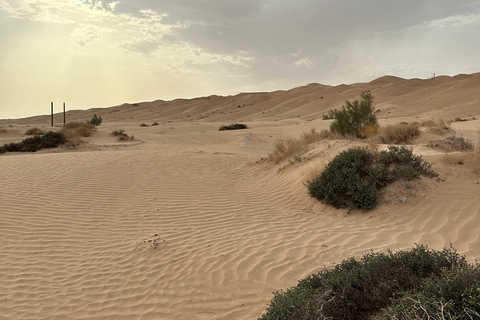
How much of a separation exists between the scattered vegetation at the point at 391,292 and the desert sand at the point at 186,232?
77 cm

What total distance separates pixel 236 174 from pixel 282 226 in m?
5.26

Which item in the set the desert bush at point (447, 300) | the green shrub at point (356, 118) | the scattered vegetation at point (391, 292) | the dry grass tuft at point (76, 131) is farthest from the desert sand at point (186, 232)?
the dry grass tuft at point (76, 131)

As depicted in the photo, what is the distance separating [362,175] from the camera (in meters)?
7.21

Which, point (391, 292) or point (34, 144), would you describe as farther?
point (34, 144)

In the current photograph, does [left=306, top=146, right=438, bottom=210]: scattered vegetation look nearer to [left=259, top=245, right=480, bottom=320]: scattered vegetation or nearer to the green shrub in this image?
[left=259, top=245, right=480, bottom=320]: scattered vegetation

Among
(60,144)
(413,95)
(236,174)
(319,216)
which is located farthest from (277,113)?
(319,216)

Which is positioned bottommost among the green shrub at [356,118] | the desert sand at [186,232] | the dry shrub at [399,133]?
the desert sand at [186,232]

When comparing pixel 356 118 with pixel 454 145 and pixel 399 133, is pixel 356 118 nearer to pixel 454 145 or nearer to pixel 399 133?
pixel 399 133

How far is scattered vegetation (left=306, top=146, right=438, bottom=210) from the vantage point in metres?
6.73

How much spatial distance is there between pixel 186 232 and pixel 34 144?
1666 centimetres

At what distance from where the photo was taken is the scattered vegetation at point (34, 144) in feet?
61.4

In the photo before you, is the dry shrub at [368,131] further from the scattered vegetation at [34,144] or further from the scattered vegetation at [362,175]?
the scattered vegetation at [34,144]

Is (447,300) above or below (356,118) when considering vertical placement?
below

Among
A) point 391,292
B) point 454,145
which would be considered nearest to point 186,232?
point 391,292
